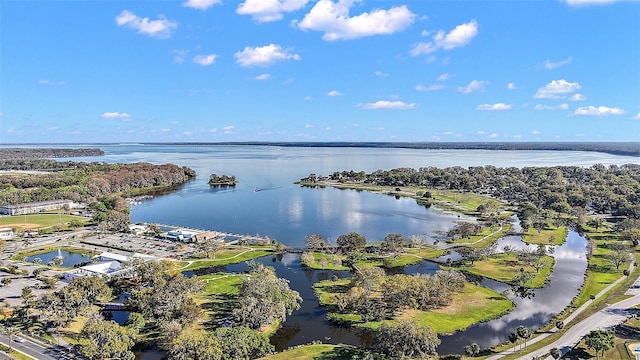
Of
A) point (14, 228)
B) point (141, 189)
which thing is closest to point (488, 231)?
point (14, 228)

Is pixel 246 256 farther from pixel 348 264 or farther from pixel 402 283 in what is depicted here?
pixel 402 283

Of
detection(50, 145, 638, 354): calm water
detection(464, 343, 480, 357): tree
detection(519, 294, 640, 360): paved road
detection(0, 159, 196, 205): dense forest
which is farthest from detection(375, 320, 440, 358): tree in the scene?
detection(0, 159, 196, 205): dense forest

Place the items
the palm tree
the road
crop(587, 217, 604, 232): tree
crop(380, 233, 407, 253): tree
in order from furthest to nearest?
1. crop(587, 217, 604, 232): tree
2. crop(380, 233, 407, 253): tree
3. the palm tree
4. the road

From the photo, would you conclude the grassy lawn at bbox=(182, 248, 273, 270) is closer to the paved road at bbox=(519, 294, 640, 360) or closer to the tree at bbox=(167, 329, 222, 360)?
the tree at bbox=(167, 329, 222, 360)

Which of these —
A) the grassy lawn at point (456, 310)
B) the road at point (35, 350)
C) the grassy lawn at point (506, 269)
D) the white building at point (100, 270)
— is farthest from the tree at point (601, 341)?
the white building at point (100, 270)

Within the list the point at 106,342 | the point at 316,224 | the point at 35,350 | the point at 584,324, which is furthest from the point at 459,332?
the point at 316,224

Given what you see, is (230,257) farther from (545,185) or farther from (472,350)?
(545,185)
